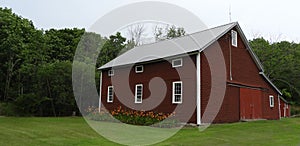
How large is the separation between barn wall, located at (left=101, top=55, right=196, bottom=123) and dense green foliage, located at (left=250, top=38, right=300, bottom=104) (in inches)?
750

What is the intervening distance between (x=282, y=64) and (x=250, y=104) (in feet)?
54.4

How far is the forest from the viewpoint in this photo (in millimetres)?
24562

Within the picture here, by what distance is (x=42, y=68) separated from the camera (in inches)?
1000

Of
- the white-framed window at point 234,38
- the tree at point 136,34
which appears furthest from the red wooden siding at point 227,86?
the tree at point 136,34

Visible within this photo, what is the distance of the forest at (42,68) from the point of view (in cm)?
2456

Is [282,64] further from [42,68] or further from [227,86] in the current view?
[42,68]

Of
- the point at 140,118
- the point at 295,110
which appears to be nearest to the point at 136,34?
the point at 295,110

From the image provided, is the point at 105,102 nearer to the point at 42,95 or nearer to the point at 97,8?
the point at 42,95

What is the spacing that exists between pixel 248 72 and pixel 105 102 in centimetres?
1041

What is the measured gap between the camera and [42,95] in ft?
81.4

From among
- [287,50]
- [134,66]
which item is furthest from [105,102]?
[287,50]

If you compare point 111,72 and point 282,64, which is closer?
point 111,72

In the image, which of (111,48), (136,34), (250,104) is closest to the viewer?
(250,104)

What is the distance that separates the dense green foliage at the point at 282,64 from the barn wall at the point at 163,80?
1906cm
